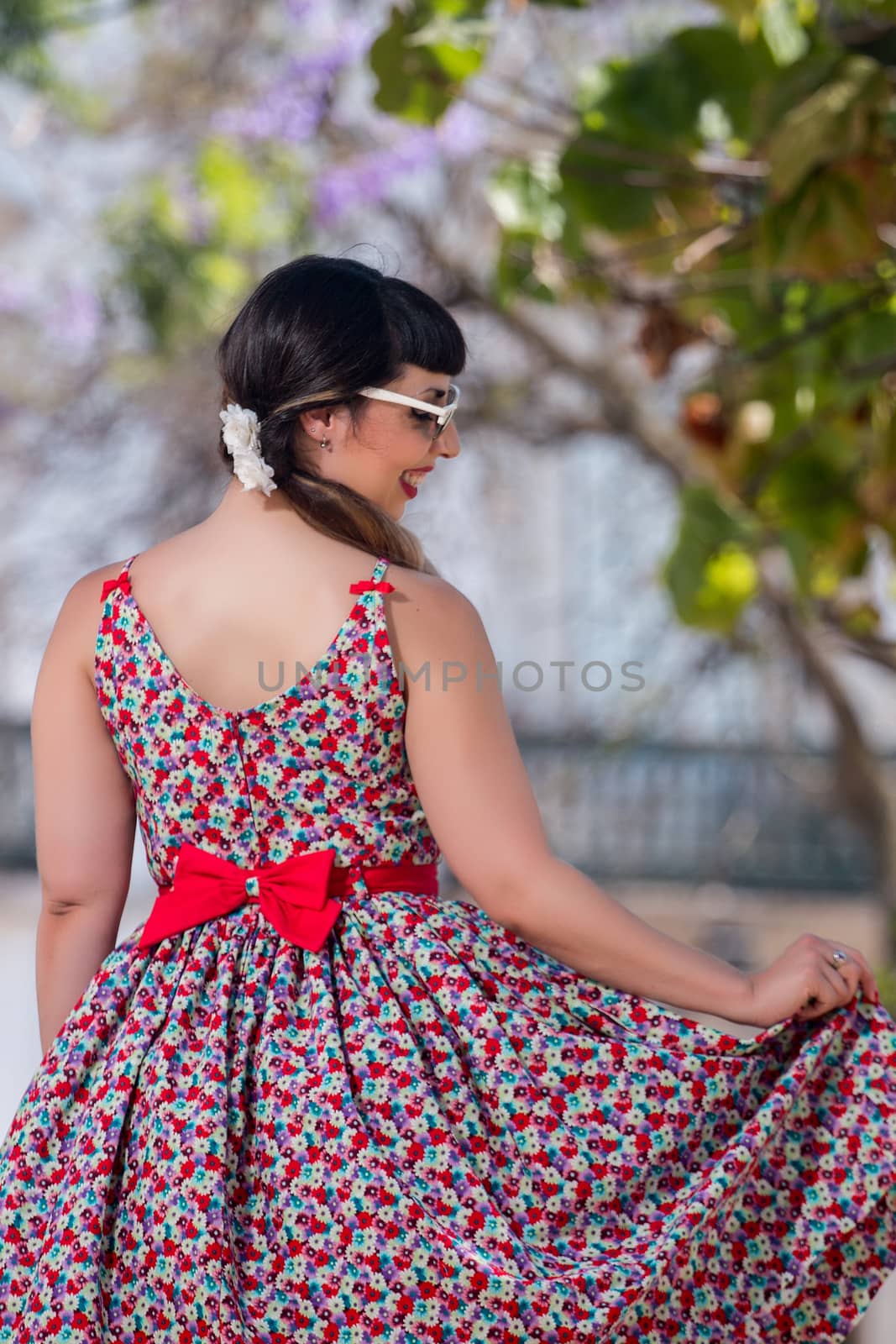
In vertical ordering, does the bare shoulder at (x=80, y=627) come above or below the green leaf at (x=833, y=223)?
below

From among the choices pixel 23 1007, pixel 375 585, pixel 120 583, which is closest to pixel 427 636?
pixel 375 585

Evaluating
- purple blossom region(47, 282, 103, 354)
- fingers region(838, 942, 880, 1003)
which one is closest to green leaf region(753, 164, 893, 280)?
fingers region(838, 942, 880, 1003)

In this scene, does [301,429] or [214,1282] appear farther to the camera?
[301,429]

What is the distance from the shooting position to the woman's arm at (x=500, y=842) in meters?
1.31

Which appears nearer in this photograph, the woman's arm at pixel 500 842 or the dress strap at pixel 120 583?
the woman's arm at pixel 500 842

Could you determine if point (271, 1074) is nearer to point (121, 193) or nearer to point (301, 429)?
point (301, 429)

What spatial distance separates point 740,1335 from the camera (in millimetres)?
1272

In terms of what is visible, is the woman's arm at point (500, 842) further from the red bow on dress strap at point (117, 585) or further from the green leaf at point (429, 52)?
the green leaf at point (429, 52)

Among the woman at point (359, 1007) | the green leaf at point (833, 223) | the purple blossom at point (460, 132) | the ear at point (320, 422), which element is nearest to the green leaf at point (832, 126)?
the green leaf at point (833, 223)

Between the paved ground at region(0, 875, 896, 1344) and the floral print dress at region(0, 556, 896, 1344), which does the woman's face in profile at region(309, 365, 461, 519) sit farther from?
the paved ground at region(0, 875, 896, 1344)

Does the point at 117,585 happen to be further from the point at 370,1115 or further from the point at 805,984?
the point at 805,984

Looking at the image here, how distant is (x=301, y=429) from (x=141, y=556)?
0.64ft

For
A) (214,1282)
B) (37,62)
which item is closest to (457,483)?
(37,62)

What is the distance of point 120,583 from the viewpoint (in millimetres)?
1416
